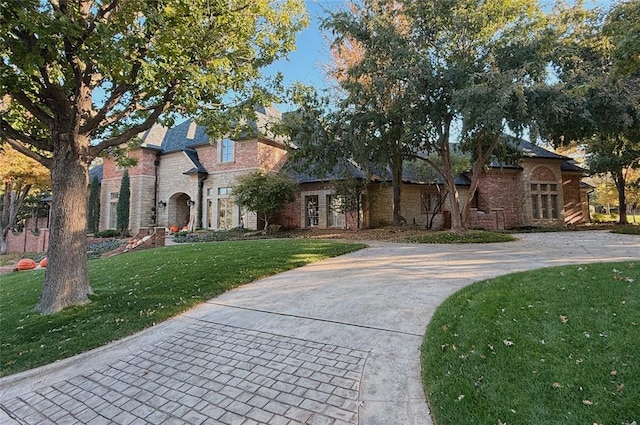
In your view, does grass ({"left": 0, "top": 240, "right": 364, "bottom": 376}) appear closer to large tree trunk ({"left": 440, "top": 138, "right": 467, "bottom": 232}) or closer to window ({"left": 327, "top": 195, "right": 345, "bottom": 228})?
large tree trunk ({"left": 440, "top": 138, "right": 467, "bottom": 232})

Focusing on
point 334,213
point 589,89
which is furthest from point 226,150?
point 589,89

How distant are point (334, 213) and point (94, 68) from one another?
575 inches

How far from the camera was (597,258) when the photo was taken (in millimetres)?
7184

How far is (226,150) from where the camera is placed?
69.7 ft

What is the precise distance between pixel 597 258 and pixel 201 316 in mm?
8109

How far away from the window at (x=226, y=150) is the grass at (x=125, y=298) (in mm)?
11715

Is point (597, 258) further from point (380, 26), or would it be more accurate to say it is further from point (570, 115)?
point (380, 26)

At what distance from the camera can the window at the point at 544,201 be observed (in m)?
19.3

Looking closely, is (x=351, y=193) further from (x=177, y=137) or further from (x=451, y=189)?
(x=177, y=137)

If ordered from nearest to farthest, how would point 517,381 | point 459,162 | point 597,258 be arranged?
point 517,381 < point 597,258 < point 459,162

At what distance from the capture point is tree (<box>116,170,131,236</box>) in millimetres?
22453

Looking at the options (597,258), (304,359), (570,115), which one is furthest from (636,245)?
(304,359)

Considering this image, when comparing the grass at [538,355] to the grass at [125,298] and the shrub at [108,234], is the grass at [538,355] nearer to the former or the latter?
the grass at [125,298]

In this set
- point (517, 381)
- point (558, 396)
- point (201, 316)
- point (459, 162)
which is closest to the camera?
point (558, 396)
